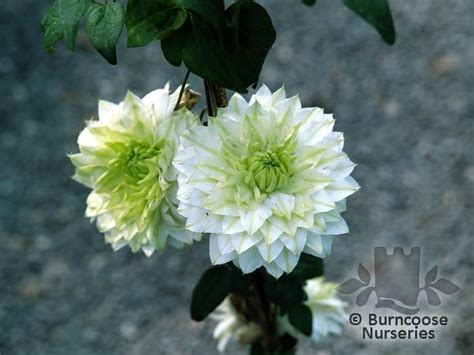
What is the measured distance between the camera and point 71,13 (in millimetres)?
726

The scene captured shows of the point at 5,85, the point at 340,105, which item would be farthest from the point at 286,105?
the point at 5,85

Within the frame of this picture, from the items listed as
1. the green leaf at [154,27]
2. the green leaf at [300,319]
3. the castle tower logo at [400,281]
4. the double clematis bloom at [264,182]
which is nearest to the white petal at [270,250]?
the double clematis bloom at [264,182]

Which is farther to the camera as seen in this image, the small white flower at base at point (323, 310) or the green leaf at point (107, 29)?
the small white flower at base at point (323, 310)

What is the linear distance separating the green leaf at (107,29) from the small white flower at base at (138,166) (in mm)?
152

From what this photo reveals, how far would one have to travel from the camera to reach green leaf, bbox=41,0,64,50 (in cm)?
77

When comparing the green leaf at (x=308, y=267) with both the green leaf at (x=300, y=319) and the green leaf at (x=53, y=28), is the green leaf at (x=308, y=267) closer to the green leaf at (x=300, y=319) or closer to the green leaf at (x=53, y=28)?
the green leaf at (x=300, y=319)

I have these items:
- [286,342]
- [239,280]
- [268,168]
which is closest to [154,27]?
[268,168]

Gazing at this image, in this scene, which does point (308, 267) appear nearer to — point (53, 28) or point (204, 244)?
point (53, 28)

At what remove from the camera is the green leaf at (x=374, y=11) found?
624 mm

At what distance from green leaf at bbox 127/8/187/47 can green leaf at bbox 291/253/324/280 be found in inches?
16.5

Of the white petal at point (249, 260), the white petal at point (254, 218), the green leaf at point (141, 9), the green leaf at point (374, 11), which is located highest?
the green leaf at point (374, 11)

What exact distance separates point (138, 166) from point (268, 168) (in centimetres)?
18

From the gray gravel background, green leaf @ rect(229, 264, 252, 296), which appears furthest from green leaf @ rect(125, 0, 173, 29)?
the gray gravel background

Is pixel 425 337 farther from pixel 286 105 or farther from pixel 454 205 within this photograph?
pixel 286 105
